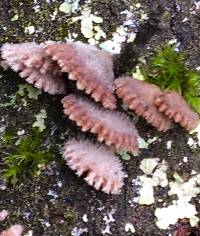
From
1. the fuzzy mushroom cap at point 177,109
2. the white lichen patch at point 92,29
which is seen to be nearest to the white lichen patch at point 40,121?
the white lichen patch at point 92,29

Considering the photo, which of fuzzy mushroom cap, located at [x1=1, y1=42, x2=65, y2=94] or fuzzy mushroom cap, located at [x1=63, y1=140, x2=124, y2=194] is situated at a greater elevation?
fuzzy mushroom cap, located at [x1=1, y1=42, x2=65, y2=94]

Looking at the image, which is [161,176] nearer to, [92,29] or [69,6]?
[92,29]

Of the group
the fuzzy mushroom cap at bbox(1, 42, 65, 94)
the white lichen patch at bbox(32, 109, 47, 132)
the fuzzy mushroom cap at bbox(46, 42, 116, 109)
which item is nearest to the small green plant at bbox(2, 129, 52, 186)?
the white lichen patch at bbox(32, 109, 47, 132)

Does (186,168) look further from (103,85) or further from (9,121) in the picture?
(9,121)

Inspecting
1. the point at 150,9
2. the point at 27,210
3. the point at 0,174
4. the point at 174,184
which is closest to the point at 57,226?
the point at 27,210

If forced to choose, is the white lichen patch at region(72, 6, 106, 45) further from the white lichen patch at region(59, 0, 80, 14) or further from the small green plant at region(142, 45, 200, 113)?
the small green plant at region(142, 45, 200, 113)

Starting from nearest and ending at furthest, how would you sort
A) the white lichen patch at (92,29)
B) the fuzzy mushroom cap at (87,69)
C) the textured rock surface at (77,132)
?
the fuzzy mushroom cap at (87,69) < the textured rock surface at (77,132) < the white lichen patch at (92,29)

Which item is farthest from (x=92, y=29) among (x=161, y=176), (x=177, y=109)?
(x=161, y=176)

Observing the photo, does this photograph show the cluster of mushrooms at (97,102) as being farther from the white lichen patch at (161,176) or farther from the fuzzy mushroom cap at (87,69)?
the white lichen patch at (161,176)
